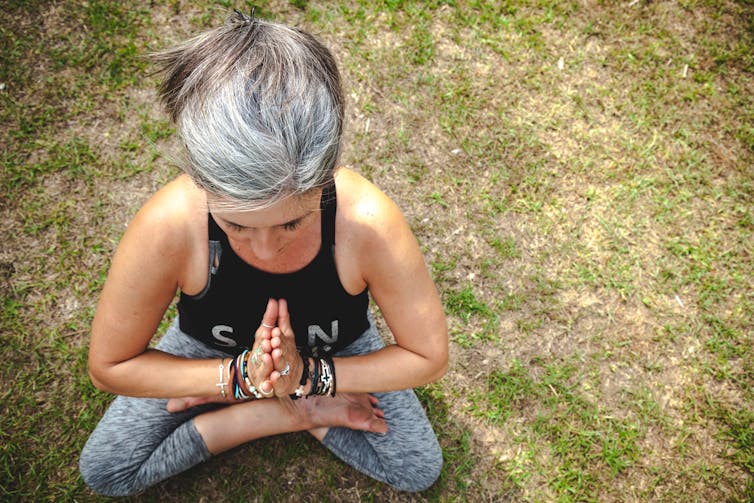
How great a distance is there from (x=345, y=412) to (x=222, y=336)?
80 centimetres

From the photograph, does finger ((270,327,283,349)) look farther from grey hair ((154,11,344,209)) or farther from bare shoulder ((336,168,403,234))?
grey hair ((154,11,344,209))

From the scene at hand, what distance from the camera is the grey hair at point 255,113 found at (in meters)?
1.41

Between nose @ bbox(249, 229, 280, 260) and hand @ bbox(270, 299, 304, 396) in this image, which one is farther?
hand @ bbox(270, 299, 304, 396)

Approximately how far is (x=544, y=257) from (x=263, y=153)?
2551 millimetres

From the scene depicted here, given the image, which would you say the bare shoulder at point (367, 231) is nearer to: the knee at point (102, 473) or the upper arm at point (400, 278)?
the upper arm at point (400, 278)

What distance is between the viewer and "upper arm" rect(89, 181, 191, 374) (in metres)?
1.97

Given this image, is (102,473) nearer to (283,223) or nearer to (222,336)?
(222,336)

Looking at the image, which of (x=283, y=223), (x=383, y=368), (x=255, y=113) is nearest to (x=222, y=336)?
(x=383, y=368)

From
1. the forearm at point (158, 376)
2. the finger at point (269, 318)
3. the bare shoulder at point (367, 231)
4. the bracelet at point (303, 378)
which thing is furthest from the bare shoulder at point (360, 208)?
the forearm at point (158, 376)

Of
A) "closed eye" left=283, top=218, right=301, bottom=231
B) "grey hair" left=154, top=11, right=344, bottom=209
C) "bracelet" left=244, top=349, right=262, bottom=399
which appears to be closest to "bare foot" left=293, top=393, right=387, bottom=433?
"bracelet" left=244, top=349, right=262, bottom=399

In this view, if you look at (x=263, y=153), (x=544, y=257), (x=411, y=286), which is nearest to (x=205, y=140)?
(x=263, y=153)

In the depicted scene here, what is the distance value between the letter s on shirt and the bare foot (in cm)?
58

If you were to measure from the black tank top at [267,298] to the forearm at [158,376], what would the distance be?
155 mm

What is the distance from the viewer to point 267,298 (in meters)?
2.17
